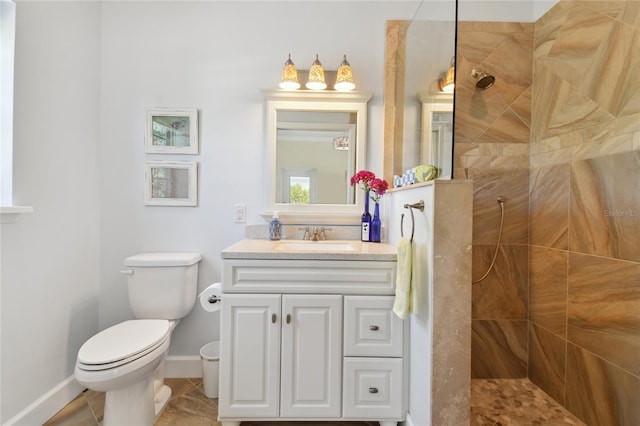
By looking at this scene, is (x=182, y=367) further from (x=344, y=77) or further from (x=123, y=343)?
(x=344, y=77)

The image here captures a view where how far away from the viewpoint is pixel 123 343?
1.41 meters

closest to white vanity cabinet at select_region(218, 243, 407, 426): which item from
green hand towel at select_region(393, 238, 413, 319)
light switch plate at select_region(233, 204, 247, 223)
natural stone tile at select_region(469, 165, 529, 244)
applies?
green hand towel at select_region(393, 238, 413, 319)

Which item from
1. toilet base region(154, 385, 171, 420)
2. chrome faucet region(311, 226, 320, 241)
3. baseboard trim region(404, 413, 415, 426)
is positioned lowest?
toilet base region(154, 385, 171, 420)

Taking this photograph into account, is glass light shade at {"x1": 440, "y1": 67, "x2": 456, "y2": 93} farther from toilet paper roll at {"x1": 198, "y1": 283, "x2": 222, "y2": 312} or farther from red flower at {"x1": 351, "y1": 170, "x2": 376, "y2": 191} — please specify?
toilet paper roll at {"x1": 198, "y1": 283, "x2": 222, "y2": 312}

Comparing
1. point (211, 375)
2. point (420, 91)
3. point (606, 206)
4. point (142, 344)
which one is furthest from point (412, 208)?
point (211, 375)

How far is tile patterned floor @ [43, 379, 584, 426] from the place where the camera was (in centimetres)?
158

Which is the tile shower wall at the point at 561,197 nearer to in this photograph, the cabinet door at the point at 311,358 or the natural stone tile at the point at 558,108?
the natural stone tile at the point at 558,108

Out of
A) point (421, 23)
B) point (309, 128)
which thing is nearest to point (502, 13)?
point (421, 23)

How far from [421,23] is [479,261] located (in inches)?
57.0

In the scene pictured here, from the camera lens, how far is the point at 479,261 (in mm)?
1937

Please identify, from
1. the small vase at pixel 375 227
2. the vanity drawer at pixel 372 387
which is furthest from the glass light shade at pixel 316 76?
the vanity drawer at pixel 372 387

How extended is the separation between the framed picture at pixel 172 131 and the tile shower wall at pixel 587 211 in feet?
7.27

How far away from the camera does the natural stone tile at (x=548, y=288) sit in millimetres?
1704

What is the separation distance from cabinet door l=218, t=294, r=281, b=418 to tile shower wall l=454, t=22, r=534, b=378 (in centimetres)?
132
